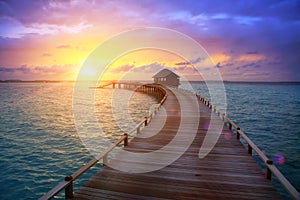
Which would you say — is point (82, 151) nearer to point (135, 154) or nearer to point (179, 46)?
point (135, 154)

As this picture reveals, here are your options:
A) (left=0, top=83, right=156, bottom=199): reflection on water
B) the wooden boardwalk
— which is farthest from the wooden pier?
(left=0, top=83, right=156, bottom=199): reflection on water

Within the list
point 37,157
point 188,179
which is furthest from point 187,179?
point 37,157

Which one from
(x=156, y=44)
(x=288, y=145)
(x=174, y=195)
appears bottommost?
(x=288, y=145)

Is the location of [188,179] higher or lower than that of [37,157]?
higher

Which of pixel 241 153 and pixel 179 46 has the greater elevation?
pixel 179 46

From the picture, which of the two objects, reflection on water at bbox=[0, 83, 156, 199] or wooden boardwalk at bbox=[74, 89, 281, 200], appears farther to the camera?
reflection on water at bbox=[0, 83, 156, 199]

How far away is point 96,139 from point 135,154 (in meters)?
7.46

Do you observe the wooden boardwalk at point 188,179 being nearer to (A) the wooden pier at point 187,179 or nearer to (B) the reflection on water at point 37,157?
(A) the wooden pier at point 187,179

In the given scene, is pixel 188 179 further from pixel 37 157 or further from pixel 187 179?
pixel 37 157

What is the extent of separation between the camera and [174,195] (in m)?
3.91

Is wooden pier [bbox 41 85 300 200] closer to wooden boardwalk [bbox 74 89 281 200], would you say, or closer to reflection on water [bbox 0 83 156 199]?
wooden boardwalk [bbox 74 89 281 200]

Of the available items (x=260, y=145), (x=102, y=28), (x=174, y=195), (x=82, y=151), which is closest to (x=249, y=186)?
(x=174, y=195)

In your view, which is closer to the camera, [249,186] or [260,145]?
[249,186]

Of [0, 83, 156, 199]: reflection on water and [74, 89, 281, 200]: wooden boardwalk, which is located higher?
[74, 89, 281, 200]: wooden boardwalk
